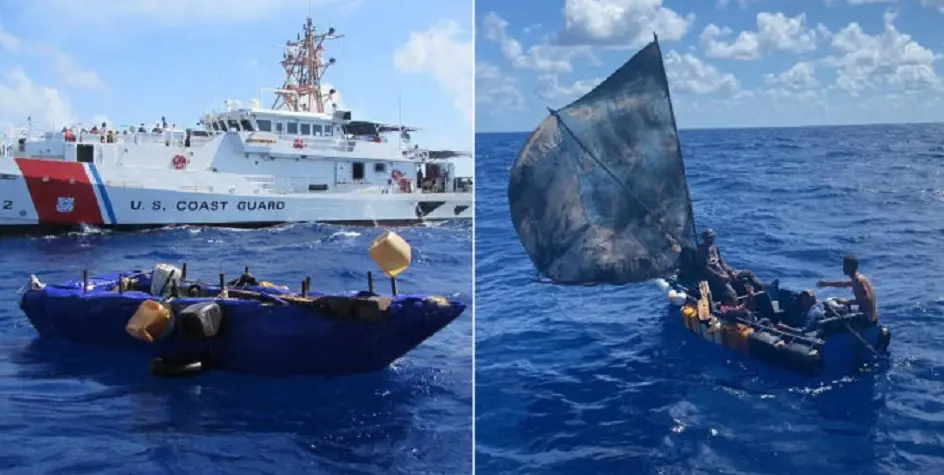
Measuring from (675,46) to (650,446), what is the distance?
191 centimetres

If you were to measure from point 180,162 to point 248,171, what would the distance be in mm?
938

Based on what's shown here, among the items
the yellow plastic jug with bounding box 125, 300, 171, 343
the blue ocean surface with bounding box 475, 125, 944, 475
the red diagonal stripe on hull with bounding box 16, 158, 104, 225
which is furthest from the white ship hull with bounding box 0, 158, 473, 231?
the yellow plastic jug with bounding box 125, 300, 171, 343

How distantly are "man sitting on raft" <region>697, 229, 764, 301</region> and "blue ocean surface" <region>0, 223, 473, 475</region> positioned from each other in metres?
1.48

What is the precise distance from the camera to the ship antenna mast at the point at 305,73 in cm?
579

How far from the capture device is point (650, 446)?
3602 mm

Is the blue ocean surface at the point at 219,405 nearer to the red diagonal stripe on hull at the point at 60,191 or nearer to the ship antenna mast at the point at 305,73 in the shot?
the red diagonal stripe on hull at the point at 60,191

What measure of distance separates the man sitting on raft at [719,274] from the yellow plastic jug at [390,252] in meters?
1.45

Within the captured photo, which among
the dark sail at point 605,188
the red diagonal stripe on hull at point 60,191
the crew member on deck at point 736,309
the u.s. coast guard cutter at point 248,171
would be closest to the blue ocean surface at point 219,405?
the red diagonal stripe on hull at point 60,191

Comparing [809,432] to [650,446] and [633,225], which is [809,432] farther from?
[633,225]

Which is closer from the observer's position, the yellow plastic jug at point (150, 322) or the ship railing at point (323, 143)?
the yellow plastic jug at point (150, 322)

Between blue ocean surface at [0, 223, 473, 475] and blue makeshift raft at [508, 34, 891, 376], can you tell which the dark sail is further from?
blue ocean surface at [0, 223, 473, 475]

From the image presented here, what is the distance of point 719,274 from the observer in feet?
13.0

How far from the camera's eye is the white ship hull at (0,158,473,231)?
629cm

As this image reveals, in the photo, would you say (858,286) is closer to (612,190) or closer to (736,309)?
(736,309)
